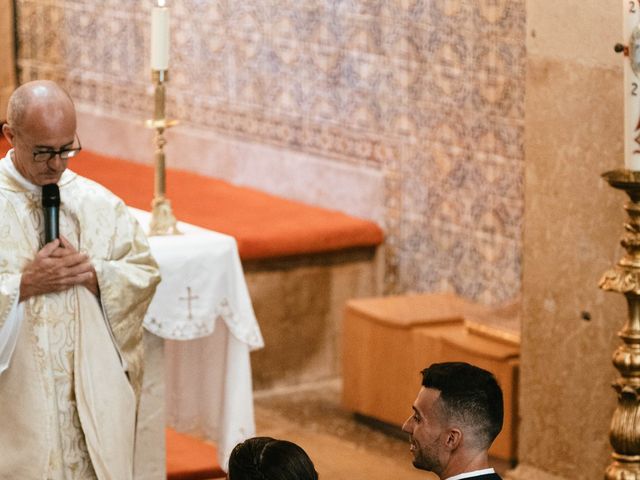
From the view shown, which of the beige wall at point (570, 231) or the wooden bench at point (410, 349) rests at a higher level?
the beige wall at point (570, 231)

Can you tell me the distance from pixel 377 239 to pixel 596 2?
2.70 metres

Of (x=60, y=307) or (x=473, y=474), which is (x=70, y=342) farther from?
(x=473, y=474)

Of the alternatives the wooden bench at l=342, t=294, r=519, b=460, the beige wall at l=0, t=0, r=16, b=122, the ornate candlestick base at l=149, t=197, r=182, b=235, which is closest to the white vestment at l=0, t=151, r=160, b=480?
the ornate candlestick base at l=149, t=197, r=182, b=235

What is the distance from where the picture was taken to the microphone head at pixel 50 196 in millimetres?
4324

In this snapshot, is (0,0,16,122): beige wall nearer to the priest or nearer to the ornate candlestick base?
the ornate candlestick base

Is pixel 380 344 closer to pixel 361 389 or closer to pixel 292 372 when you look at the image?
pixel 361 389

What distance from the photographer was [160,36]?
205 inches

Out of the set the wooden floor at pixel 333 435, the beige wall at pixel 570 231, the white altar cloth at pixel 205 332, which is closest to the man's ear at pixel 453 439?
the white altar cloth at pixel 205 332

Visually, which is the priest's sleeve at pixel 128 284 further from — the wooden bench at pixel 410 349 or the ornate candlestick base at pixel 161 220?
the wooden bench at pixel 410 349

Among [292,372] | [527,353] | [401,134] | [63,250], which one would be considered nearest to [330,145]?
[401,134]

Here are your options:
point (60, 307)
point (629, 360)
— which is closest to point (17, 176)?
point (60, 307)

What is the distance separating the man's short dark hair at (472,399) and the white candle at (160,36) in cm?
207

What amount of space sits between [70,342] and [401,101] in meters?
3.45

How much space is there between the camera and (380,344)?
6855 millimetres
